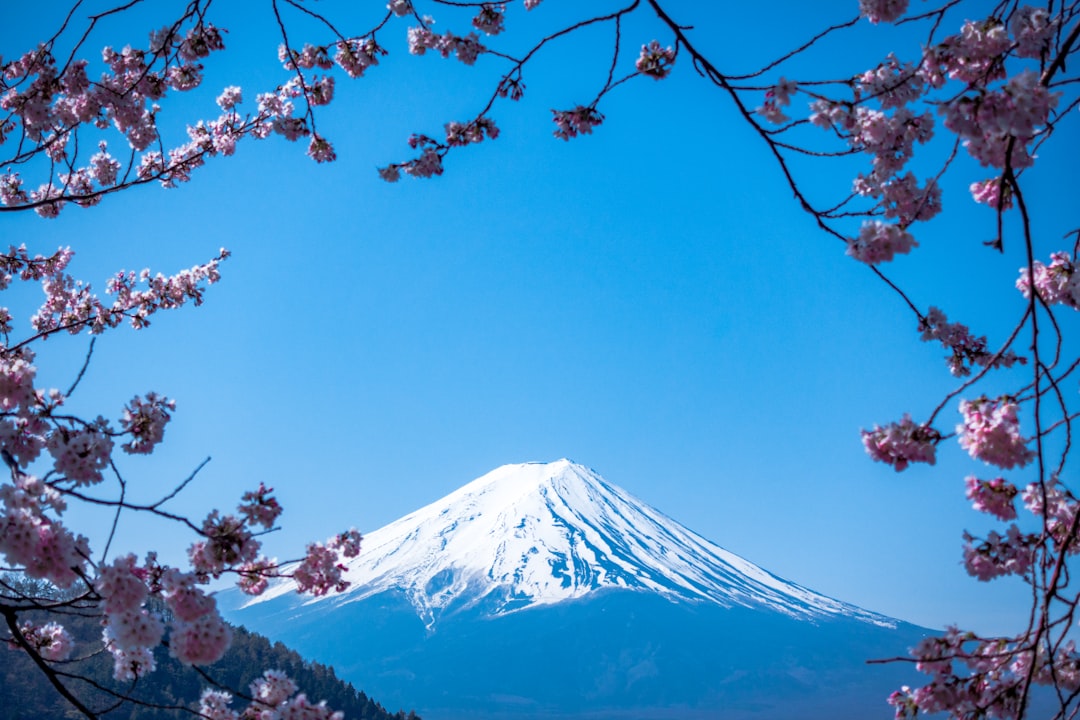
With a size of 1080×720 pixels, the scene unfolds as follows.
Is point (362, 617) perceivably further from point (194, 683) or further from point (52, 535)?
point (52, 535)

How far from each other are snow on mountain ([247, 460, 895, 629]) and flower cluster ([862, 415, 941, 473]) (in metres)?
97.1

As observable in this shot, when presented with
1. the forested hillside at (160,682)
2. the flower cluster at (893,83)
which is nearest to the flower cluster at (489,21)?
the flower cluster at (893,83)

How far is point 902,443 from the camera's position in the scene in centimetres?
220

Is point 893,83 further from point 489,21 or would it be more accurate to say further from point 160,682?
point 160,682

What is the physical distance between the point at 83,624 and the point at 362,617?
272 ft

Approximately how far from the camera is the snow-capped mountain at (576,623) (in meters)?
84.1

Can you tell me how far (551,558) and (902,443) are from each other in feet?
334

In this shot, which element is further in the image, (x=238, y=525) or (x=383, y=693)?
(x=383, y=693)

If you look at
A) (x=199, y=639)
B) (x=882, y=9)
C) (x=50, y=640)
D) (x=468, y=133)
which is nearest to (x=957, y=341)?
(x=882, y=9)

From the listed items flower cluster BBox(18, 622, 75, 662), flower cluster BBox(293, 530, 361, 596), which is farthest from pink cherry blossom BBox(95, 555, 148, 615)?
flower cluster BBox(18, 622, 75, 662)

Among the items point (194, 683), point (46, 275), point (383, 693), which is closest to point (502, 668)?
point (383, 693)

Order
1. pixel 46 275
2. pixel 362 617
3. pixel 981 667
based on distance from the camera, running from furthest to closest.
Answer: pixel 362 617 → pixel 46 275 → pixel 981 667

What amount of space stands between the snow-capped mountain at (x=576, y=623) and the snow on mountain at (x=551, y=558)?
0.22m

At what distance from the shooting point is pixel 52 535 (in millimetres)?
2033
